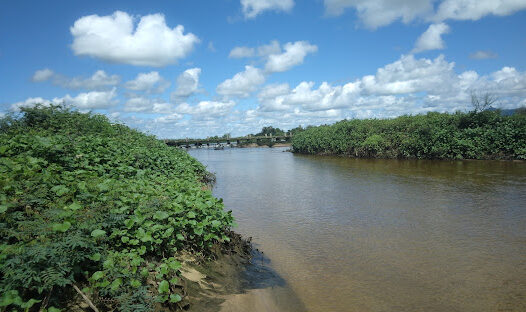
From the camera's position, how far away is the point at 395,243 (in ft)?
24.1

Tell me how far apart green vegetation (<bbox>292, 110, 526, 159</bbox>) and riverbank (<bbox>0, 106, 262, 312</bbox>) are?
78.0 feet

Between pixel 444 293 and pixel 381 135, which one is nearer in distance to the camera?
pixel 444 293

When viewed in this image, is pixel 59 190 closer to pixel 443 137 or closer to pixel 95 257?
pixel 95 257

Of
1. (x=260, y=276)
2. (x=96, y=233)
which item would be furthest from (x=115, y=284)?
(x=260, y=276)

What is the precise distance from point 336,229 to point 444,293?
348cm


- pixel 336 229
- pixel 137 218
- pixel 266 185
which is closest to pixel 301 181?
pixel 266 185

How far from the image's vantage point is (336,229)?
8.44 metres

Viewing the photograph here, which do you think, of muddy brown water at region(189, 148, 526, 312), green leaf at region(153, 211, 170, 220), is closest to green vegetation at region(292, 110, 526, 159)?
muddy brown water at region(189, 148, 526, 312)

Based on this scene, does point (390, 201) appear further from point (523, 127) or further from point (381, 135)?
point (381, 135)

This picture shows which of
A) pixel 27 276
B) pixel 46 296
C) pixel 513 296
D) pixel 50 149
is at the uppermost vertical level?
pixel 50 149

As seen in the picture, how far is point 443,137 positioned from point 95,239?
26760 mm

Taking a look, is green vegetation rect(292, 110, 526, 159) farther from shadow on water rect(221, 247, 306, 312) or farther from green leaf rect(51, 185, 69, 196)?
green leaf rect(51, 185, 69, 196)

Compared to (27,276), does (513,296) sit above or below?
below

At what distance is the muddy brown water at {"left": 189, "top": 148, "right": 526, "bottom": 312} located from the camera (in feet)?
16.5
